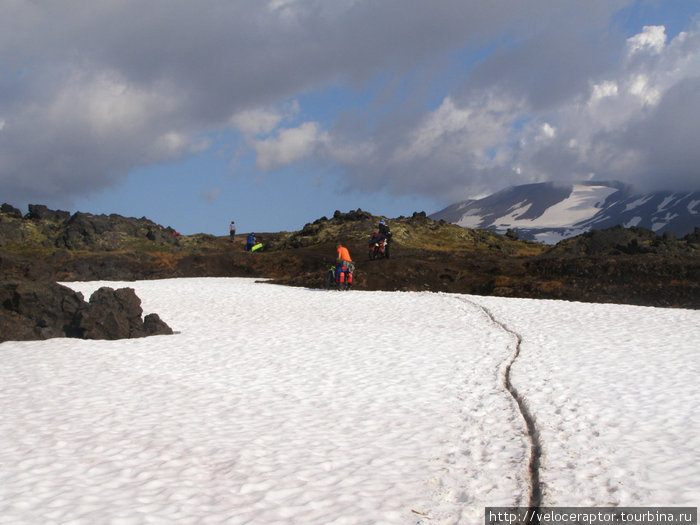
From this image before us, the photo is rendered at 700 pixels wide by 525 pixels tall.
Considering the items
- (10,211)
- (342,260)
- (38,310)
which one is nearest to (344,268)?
(342,260)

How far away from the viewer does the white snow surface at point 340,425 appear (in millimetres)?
5980

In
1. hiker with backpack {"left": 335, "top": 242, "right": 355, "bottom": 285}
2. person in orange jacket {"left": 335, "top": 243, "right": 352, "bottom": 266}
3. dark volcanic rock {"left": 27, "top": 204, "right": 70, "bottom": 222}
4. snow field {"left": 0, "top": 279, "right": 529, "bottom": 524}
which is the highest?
dark volcanic rock {"left": 27, "top": 204, "right": 70, "bottom": 222}

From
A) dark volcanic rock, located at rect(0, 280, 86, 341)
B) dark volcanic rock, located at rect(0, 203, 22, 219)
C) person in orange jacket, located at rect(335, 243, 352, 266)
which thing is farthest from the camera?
dark volcanic rock, located at rect(0, 203, 22, 219)

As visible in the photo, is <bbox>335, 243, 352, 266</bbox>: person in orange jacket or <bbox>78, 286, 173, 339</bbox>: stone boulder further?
<bbox>335, 243, 352, 266</bbox>: person in orange jacket

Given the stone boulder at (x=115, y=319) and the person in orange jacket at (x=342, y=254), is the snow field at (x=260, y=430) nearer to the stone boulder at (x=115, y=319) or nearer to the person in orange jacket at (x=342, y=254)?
the stone boulder at (x=115, y=319)

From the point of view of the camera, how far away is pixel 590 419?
331 inches

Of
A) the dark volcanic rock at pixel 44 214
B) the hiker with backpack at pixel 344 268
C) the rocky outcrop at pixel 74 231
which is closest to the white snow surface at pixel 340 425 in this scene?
the hiker with backpack at pixel 344 268

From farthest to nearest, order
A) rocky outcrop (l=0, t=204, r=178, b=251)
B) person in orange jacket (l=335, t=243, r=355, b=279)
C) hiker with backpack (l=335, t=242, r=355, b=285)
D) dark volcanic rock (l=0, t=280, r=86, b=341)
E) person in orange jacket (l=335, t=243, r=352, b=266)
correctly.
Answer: rocky outcrop (l=0, t=204, r=178, b=251)
hiker with backpack (l=335, t=242, r=355, b=285)
person in orange jacket (l=335, t=243, r=355, b=279)
person in orange jacket (l=335, t=243, r=352, b=266)
dark volcanic rock (l=0, t=280, r=86, b=341)

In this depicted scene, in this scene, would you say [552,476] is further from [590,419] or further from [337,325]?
[337,325]

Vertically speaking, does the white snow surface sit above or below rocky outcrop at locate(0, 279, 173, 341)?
below

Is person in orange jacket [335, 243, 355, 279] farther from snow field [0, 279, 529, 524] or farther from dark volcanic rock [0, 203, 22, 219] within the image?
dark volcanic rock [0, 203, 22, 219]

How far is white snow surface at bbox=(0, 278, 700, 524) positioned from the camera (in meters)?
5.98

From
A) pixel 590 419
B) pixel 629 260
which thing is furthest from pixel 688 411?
pixel 629 260

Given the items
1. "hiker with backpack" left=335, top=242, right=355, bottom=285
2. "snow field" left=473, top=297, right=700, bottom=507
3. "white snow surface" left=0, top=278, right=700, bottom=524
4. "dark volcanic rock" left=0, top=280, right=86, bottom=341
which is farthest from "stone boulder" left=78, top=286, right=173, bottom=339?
"hiker with backpack" left=335, top=242, right=355, bottom=285
